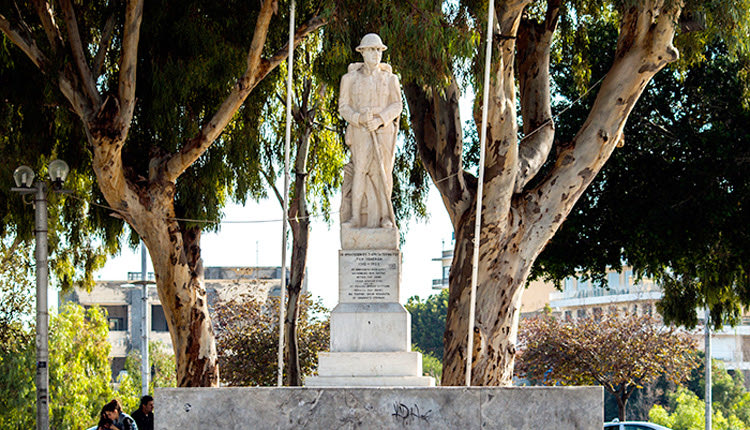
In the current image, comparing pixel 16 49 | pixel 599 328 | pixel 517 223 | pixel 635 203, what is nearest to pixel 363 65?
pixel 517 223

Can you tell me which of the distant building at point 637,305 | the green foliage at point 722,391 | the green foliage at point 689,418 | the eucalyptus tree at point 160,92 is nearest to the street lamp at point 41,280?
the eucalyptus tree at point 160,92

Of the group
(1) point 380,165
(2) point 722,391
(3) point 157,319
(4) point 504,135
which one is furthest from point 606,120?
(3) point 157,319

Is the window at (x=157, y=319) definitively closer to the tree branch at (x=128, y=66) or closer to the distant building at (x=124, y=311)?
the distant building at (x=124, y=311)

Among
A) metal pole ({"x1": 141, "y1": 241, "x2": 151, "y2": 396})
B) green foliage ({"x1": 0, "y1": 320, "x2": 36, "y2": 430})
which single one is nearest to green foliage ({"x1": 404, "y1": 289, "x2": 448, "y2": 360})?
green foliage ({"x1": 0, "y1": 320, "x2": 36, "y2": 430})

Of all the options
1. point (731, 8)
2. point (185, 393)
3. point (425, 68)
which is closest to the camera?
point (185, 393)

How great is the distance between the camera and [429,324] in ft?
254

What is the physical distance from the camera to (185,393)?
10641mm

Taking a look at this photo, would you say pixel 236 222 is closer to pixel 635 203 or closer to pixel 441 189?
pixel 441 189

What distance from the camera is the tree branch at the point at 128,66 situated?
16.8 meters

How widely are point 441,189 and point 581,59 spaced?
5.25 meters

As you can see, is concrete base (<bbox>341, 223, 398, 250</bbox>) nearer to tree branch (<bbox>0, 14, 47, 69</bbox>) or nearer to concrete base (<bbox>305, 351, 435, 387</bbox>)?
concrete base (<bbox>305, 351, 435, 387</bbox>)

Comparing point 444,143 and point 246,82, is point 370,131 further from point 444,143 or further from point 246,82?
point 444,143

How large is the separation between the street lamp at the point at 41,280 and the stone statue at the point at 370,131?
6.62 m

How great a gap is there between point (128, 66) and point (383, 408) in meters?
8.29
